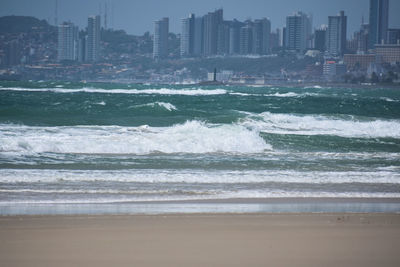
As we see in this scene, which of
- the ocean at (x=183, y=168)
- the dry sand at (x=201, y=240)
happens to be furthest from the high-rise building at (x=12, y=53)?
the dry sand at (x=201, y=240)

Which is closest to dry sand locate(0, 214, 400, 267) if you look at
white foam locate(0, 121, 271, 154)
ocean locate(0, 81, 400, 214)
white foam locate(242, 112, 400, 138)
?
ocean locate(0, 81, 400, 214)

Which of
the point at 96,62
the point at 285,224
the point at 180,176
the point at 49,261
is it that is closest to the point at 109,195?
the point at 180,176

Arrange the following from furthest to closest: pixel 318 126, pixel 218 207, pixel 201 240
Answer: pixel 318 126 < pixel 218 207 < pixel 201 240

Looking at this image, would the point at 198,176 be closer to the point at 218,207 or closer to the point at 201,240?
the point at 218,207

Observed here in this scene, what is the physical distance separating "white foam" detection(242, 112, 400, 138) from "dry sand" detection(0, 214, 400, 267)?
49.9 feet

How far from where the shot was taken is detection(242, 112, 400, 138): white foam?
2338cm

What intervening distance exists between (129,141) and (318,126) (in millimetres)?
12607

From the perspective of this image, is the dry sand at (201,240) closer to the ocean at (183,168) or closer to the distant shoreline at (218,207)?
the distant shoreline at (218,207)

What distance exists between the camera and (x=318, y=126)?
1056 inches

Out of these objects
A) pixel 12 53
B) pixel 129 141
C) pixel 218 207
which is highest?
pixel 12 53

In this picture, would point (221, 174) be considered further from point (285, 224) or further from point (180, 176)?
point (285, 224)

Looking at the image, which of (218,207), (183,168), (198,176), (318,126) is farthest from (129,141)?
(318,126)

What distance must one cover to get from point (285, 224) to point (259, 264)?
189cm

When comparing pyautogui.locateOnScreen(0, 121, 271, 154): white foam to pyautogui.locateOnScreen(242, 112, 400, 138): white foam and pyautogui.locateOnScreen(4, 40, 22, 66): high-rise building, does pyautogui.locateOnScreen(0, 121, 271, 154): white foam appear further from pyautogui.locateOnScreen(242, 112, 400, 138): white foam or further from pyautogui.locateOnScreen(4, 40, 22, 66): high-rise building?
pyautogui.locateOnScreen(4, 40, 22, 66): high-rise building
